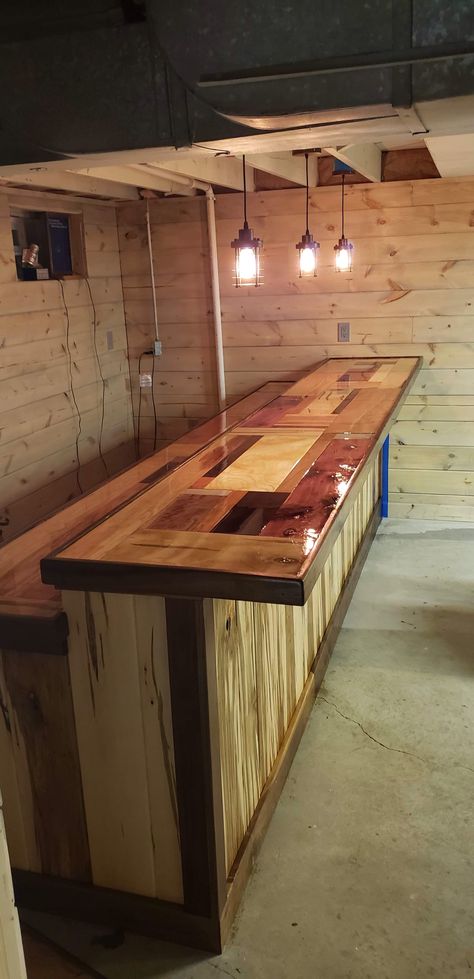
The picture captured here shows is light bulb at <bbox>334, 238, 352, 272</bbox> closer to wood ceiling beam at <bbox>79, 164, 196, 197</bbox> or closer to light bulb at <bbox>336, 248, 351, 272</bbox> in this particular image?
light bulb at <bbox>336, 248, 351, 272</bbox>

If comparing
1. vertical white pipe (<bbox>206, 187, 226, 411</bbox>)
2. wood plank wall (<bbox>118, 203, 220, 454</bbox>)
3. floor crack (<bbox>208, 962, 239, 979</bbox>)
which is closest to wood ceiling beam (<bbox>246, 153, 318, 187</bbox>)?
vertical white pipe (<bbox>206, 187, 226, 411</bbox>)

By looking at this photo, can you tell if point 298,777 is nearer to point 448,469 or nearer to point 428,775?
point 428,775

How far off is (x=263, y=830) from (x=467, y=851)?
58 centimetres

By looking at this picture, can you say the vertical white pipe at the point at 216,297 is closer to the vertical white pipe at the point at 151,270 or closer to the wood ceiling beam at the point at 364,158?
the vertical white pipe at the point at 151,270

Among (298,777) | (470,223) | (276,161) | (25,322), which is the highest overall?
(276,161)

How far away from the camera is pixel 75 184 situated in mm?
3740

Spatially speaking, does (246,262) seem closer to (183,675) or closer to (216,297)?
(216,297)

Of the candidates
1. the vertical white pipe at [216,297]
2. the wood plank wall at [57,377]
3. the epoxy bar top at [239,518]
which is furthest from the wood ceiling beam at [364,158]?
the wood plank wall at [57,377]

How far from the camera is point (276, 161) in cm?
361

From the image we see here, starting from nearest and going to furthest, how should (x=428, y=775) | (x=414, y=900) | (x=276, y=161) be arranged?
(x=414, y=900)
(x=428, y=775)
(x=276, y=161)

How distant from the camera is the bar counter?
166 cm

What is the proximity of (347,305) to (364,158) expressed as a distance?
1.00m

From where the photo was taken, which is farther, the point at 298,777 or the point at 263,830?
the point at 298,777

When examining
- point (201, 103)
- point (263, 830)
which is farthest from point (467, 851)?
point (201, 103)
